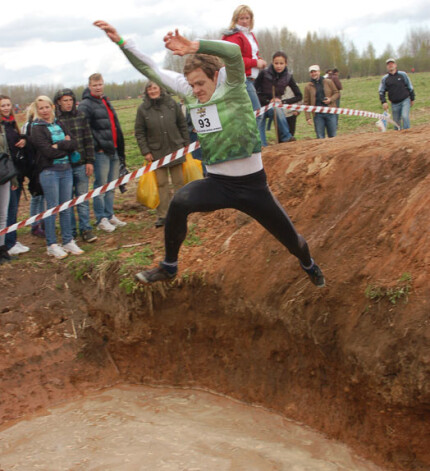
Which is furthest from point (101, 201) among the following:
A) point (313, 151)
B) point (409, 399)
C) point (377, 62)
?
point (377, 62)

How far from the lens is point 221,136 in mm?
4262

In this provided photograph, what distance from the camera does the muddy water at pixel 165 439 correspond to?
4914mm

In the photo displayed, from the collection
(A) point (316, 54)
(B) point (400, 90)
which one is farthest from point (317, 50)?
(B) point (400, 90)

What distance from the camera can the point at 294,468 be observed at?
474cm

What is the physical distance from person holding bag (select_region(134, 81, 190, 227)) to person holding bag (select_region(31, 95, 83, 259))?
100 cm

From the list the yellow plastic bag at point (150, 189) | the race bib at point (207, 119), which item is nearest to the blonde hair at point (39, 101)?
the yellow plastic bag at point (150, 189)

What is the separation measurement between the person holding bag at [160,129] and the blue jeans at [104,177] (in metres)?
0.63

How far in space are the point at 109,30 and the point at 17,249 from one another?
410cm

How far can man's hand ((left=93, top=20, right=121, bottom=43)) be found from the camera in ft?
13.9

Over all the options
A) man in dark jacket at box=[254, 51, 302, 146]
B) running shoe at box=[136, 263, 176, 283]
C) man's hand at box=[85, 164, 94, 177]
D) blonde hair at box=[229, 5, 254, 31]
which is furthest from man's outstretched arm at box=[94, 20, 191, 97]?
man in dark jacket at box=[254, 51, 302, 146]

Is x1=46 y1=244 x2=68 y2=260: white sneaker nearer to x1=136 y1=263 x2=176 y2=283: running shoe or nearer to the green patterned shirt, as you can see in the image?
x1=136 y1=263 x2=176 y2=283: running shoe

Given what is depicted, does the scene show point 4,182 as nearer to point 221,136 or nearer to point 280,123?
point 221,136

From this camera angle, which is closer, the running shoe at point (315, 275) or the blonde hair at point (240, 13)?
the running shoe at point (315, 275)

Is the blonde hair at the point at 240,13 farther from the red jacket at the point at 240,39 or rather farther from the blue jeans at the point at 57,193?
the blue jeans at the point at 57,193
